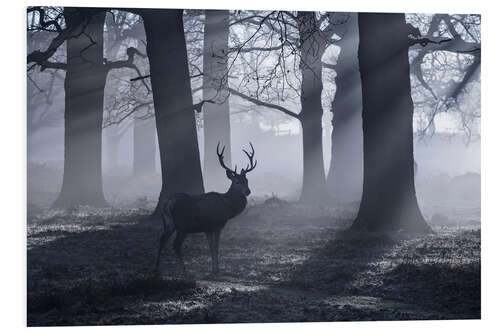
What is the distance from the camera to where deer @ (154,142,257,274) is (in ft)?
26.4

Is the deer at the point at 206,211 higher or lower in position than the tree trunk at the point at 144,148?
lower

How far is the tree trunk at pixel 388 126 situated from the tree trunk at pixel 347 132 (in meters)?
2.14

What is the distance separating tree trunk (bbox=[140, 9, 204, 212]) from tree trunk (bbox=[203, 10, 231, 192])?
44 cm

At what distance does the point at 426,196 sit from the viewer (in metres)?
15.2

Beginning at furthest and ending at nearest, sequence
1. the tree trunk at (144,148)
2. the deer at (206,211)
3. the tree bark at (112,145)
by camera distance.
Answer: the tree bark at (112,145), the tree trunk at (144,148), the deer at (206,211)

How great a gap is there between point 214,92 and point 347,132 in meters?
4.53

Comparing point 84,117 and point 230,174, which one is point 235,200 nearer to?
point 230,174

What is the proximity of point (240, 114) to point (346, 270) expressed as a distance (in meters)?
6.23

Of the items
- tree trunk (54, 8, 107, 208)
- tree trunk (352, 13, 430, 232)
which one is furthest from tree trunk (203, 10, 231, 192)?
tree trunk (352, 13, 430, 232)

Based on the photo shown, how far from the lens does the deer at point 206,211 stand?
8.05 meters

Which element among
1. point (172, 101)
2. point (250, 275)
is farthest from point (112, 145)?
point (250, 275)

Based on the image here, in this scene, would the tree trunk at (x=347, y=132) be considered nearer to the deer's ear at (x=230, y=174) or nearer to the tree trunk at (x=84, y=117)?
the tree trunk at (x=84, y=117)

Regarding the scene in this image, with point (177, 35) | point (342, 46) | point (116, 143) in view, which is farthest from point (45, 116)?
point (116, 143)

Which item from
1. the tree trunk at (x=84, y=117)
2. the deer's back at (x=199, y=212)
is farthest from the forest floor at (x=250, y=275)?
the tree trunk at (x=84, y=117)
